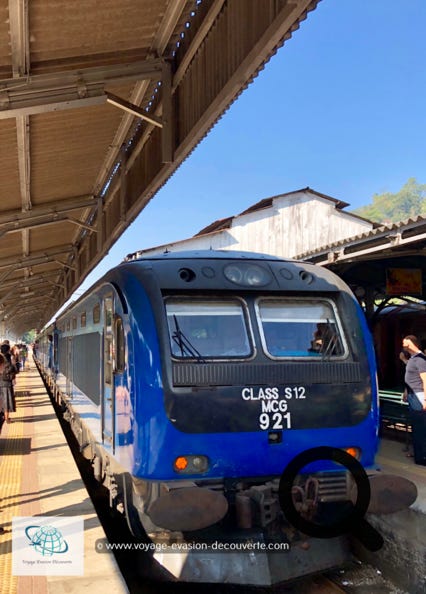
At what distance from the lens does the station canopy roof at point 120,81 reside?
4.38 m

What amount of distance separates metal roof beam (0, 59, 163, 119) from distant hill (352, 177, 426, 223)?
12798 centimetres

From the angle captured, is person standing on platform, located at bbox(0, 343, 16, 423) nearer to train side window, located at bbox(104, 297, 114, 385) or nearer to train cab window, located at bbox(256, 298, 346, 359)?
train side window, located at bbox(104, 297, 114, 385)

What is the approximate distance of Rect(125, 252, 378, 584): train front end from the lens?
393cm

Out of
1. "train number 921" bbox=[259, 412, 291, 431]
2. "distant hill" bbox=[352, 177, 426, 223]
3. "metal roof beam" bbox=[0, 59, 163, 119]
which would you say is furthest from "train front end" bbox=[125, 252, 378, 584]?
"distant hill" bbox=[352, 177, 426, 223]

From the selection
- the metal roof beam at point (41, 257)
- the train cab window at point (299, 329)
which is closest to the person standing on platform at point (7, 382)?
the metal roof beam at point (41, 257)

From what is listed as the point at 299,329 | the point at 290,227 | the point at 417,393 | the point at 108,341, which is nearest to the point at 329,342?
the point at 299,329

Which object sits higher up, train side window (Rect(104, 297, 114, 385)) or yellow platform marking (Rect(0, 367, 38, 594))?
train side window (Rect(104, 297, 114, 385))

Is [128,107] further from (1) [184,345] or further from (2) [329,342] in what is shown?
(2) [329,342]

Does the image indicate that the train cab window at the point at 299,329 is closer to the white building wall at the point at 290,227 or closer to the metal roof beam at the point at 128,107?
the metal roof beam at the point at 128,107

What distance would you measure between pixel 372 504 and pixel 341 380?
3.20 feet

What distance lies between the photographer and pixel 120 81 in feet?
18.7

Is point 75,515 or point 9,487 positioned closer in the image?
point 75,515

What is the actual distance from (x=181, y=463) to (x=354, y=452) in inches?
58.1

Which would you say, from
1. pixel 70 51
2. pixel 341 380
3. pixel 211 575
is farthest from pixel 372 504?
pixel 70 51
